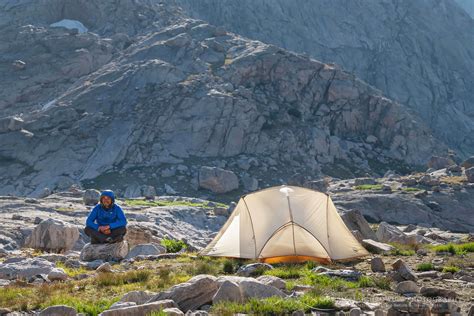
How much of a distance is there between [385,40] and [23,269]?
413 ft

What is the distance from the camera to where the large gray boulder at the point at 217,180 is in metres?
73.6

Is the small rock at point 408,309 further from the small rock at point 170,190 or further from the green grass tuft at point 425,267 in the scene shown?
the small rock at point 170,190

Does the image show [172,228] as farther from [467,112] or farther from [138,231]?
[467,112]

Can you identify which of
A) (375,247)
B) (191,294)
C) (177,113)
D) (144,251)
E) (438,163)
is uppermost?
(177,113)

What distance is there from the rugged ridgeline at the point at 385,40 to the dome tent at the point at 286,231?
350 ft

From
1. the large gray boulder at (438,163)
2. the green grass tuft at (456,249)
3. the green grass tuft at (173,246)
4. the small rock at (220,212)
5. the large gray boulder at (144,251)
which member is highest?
the large gray boulder at (438,163)

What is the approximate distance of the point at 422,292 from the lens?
12.8 meters

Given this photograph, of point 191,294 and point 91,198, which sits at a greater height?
point 191,294

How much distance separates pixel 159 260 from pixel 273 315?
11405mm

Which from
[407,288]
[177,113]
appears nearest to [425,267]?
[407,288]

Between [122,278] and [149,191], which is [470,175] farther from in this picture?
[122,278]

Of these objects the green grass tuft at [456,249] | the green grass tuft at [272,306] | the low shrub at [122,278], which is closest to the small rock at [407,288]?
the green grass tuft at [272,306]

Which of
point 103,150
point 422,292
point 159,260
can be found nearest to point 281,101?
point 103,150

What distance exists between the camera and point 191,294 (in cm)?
1160
